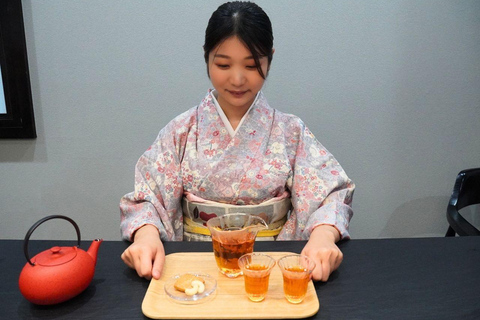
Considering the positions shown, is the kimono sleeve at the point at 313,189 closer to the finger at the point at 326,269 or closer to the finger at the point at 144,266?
the finger at the point at 326,269

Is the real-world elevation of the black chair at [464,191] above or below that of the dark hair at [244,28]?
below

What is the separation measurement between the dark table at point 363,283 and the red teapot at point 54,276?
0.03m

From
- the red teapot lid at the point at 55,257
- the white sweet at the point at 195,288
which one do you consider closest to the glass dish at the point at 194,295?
the white sweet at the point at 195,288

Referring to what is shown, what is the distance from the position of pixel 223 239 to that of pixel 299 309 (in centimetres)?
23

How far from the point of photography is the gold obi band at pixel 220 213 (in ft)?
4.11

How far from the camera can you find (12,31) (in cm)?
202

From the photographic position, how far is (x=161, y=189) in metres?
1.27

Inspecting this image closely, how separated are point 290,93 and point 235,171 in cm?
98

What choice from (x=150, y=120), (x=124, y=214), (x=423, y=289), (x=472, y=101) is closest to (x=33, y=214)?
(x=150, y=120)

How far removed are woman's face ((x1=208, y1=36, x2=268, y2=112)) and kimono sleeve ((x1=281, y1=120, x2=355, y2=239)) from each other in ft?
0.87

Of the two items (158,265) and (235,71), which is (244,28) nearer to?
(235,71)

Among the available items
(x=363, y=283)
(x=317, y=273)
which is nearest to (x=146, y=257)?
(x=317, y=273)

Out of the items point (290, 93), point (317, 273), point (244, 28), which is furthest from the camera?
point (290, 93)

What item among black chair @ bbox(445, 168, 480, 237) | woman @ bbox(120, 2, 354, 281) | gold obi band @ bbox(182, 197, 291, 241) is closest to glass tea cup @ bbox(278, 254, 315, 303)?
woman @ bbox(120, 2, 354, 281)
